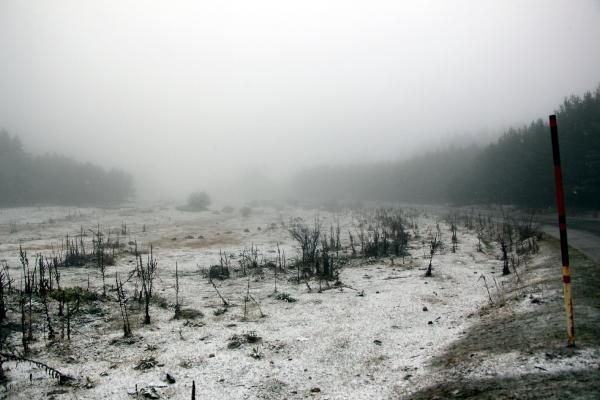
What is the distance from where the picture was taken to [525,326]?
21.6ft

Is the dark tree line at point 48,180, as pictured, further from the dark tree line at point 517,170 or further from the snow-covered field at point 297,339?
the dark tree line at point 517,170


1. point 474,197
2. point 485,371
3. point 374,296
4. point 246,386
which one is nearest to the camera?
point 485,371

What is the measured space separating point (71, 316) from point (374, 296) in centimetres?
888

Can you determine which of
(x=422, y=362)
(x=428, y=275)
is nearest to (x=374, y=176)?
(x=428, y=275)

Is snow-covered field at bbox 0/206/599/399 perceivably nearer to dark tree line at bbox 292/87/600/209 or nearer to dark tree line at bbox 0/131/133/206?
dark tree line at bbox 292/87/600/209

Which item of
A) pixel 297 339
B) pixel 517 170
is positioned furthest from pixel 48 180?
pixel 517 170

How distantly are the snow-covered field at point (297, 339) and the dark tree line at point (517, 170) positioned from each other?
2907cm

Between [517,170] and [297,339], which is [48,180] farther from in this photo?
[517,170]

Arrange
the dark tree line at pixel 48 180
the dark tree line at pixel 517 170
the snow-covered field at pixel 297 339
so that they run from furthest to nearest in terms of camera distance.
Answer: the dark tree line at pixel 48 180, the dark tree line at pixel 517 170, the snow-covered field at pixel 297 339

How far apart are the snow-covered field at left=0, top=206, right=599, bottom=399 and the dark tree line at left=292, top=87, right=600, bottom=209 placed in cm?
2907

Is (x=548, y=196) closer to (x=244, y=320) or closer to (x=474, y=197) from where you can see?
(x=474, y=197)

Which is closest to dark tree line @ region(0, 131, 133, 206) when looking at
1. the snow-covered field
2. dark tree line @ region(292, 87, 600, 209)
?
the snow-covered field

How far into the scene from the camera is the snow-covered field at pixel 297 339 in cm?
594

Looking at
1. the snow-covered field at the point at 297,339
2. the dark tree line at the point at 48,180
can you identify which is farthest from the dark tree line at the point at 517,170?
the dark tree line at the point at 48,180
